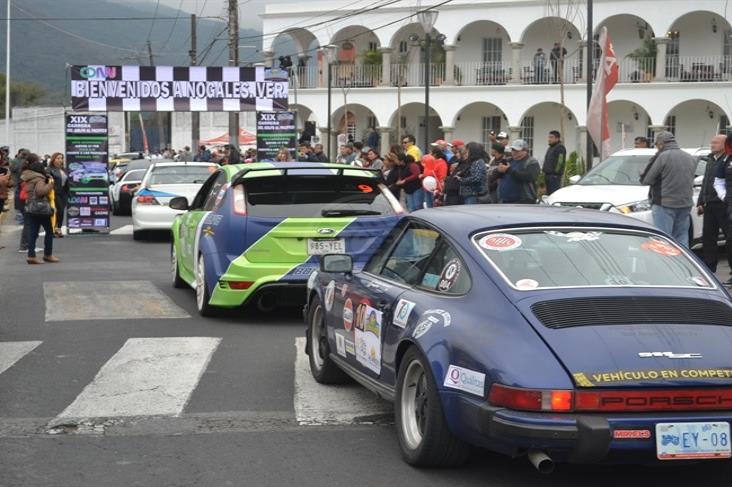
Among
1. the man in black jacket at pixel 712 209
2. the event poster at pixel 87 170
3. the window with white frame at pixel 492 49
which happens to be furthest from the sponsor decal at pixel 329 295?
the window with white frame at pixel 492 49

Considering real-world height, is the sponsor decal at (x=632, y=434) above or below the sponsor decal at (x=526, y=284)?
below

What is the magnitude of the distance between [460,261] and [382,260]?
127 cm

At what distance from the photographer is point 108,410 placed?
25.6 ft

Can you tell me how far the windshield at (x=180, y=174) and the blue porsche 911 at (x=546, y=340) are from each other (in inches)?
640

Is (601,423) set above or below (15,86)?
below

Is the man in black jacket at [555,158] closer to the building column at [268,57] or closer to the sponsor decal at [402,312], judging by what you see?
the sponsor decal at [402,312]

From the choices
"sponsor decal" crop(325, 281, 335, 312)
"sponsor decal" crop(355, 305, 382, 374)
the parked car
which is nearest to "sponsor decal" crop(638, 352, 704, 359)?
"sponsor decal" crop(355, 305, 382, 374)

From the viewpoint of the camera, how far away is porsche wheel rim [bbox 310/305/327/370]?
8.64m

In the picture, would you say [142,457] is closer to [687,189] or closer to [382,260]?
[382,260]

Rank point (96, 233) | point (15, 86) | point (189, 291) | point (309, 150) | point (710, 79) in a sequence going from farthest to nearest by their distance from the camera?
1. point (15, 86)
2. point (710, 79)
3. point (309, 150)
4. point (96, 233)
5. point (189, 291)

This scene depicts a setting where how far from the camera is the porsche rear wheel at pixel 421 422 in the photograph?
601 centimetres

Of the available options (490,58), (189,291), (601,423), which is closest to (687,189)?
(189,291)

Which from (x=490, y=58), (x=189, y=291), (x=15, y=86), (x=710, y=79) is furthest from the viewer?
(x=15, y=86)

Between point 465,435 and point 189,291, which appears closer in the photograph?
point 465,435
